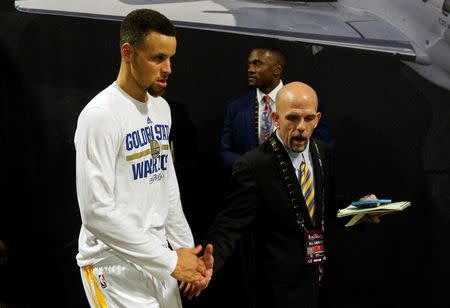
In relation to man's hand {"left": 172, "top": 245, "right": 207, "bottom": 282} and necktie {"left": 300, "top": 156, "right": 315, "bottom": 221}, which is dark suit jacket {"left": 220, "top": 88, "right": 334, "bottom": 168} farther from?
man's hand {"left": 172, "top": 245, "right": 207, "bottom": 282}

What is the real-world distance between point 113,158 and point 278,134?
2.24 feet

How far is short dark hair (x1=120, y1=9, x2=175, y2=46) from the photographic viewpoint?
267 cm

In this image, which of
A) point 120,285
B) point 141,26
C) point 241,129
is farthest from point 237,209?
point 241,129

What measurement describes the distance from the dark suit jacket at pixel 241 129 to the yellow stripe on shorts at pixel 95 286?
4.18 ft

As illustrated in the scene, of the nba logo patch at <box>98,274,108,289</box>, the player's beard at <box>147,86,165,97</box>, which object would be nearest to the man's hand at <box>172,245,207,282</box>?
the nba logo patch at <box>98,274,108,289</box>

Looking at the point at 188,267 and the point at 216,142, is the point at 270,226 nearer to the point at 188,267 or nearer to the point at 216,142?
the point at 188,267

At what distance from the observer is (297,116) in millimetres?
2818

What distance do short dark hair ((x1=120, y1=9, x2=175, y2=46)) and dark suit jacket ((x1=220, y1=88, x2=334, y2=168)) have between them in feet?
4.12

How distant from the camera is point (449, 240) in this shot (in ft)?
13.1

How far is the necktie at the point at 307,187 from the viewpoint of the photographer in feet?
9.48

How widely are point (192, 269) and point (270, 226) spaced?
373 mm

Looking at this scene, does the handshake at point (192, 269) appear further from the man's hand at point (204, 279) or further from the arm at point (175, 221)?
the arm at point (175, 221)

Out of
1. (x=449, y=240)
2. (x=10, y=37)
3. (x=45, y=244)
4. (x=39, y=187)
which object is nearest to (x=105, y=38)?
(x=10, y=37)

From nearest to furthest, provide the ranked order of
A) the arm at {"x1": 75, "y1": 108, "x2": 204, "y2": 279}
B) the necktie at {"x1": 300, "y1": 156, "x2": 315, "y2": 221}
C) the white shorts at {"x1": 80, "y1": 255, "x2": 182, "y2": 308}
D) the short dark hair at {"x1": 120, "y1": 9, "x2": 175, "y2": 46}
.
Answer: the arm at {"x1": 75, "y1": 108, "x2": 204, "y2": 279} < the short dark hair at {"x1": 120, "y1": 9, "x2": 175, "y2": 46} < the white shorts at {"x1": 80, "y1": 255, "x2": 182, "y2": 308} < the necktie at {"x1": 300, "y1": 156, "x2": 315, "y2": 221}
